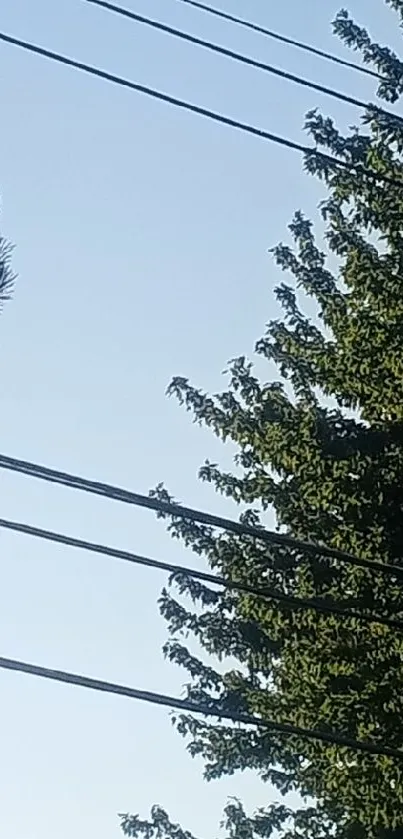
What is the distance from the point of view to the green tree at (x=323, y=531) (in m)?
10.0

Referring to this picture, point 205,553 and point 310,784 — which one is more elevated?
point 205,553

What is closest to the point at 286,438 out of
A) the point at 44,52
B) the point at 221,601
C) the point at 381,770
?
the point at 221,601

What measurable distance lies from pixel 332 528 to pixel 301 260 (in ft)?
8.63

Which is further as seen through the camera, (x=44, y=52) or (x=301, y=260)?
(x=301, y=260)

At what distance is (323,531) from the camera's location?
10789 millimetres

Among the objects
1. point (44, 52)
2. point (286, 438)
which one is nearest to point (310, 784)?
point (286, 438)

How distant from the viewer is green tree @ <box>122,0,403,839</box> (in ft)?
33.0

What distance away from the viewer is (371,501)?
10.5 meters

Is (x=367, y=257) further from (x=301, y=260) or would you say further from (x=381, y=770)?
(x=381, y=770)

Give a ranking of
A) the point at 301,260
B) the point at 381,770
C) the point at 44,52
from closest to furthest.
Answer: the point at 44,52 < the point at 381,770 < the point at 301,260

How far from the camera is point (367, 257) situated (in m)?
11.7

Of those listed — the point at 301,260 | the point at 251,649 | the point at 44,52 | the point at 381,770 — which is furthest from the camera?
the point at 301,260

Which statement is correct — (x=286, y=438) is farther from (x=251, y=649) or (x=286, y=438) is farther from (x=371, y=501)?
(x=251, y=649)

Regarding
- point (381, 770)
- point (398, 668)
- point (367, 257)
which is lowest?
point (381, 770)
